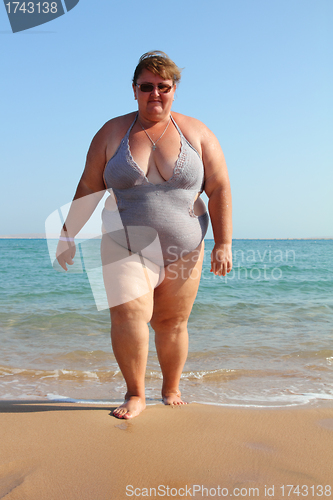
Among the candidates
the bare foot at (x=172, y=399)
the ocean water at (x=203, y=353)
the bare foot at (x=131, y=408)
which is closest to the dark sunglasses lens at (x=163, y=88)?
the bare foot at (x=131, y=408)

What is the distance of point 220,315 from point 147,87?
4.80 metres

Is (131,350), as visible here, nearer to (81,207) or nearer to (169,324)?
(169,324)

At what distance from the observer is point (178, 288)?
2.37 meters

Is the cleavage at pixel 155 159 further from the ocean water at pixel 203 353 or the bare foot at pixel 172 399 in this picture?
the ocean water at pixel 203 353

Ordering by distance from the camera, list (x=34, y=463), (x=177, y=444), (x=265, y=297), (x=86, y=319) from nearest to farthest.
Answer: (x=34, y=463)
(x=177, y=444)
(x=86, y=319)
(x=265, y=297)

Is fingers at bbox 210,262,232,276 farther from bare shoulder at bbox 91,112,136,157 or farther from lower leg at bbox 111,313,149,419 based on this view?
bare shoulder at bbox 91,112,136,157

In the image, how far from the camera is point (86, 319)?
19.7ft

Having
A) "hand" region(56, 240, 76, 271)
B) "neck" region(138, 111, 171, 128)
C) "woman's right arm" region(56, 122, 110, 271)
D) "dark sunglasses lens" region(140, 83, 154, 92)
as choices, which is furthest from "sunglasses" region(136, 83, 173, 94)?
"hand" region(56, 240, 76, 271)

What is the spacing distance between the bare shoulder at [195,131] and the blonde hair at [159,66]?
21cm

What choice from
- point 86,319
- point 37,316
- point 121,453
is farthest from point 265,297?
point 121,453

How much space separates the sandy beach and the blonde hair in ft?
5.91

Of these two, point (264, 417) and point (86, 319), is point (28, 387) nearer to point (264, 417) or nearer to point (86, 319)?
point (264, 417)

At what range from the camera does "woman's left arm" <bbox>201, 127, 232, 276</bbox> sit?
2.36m

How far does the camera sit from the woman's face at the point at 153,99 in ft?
7.30
